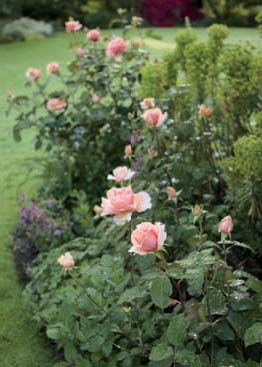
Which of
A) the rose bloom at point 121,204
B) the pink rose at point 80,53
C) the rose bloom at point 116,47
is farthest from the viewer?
the pink rose at point 80,53

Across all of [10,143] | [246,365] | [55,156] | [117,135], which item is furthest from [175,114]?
[10,143]

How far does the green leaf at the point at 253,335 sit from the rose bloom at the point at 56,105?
217 cm

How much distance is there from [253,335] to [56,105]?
2.20 m

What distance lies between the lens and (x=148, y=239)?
1.77 metres

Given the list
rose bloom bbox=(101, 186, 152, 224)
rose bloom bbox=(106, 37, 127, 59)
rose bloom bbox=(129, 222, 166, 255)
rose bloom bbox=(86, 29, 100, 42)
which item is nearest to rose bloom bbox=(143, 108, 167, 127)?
rose bloom bbox=(101, 186, 152, 224)

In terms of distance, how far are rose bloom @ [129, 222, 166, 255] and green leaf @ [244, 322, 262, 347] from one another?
Answer: 36 centimetres

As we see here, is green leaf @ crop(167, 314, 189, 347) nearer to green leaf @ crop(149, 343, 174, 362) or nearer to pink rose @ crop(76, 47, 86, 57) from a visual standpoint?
green leaf @ crop(149, 343, 174, 362)

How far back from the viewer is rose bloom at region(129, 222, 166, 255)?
1770 millimetres

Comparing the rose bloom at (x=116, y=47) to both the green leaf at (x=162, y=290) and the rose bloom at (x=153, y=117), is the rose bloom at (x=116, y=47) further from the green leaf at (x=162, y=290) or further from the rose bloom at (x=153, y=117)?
the green leaf at (x=162, y=290)

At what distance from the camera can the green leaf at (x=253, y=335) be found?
1910mm

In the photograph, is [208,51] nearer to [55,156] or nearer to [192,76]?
[192,76]

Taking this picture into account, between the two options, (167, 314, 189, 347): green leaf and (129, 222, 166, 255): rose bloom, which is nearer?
(129, 222, 166, 255): rose bloom

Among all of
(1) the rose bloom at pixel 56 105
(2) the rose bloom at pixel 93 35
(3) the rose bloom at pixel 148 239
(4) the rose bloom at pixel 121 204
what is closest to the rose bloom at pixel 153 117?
(4) the rose bloom at pixel 121 204

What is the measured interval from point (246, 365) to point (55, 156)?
223cm
